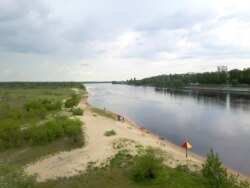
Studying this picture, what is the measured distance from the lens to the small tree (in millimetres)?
15828

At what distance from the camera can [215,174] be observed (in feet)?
53.2

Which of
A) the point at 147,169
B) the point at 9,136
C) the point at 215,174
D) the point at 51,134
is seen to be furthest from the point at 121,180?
the point at 9,136

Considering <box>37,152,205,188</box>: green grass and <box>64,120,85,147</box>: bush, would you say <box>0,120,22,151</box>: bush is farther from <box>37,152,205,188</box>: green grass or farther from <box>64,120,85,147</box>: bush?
<box>37,152,205,188</box>: green grass

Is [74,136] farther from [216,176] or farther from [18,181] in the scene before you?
[216,176]

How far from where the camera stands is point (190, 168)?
20.0 metres

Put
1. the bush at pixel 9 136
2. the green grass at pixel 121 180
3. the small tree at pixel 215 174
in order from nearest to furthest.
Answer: the small tree at pixel 215 174, the green grass at pixel 121 180, the bush at pixel 9 136

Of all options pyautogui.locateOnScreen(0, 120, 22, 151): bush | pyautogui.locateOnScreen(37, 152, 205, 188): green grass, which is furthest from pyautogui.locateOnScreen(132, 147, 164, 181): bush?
pyautogui.locateOnScreen(0, 120, 22, 151): bush

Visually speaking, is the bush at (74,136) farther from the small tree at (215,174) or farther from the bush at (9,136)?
the small tree at (215,174)

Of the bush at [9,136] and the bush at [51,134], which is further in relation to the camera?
the bush at [9,136]

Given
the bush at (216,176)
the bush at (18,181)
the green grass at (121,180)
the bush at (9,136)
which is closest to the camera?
the bush at (18,181)

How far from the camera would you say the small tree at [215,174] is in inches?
623

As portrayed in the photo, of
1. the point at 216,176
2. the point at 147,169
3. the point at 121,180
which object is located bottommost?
the point at 121,180

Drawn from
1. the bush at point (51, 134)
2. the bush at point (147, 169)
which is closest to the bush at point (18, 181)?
the bush at point (147, 169)

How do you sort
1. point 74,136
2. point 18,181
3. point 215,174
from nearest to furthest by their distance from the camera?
point 18,181 < point 215,174 < point 74,136
